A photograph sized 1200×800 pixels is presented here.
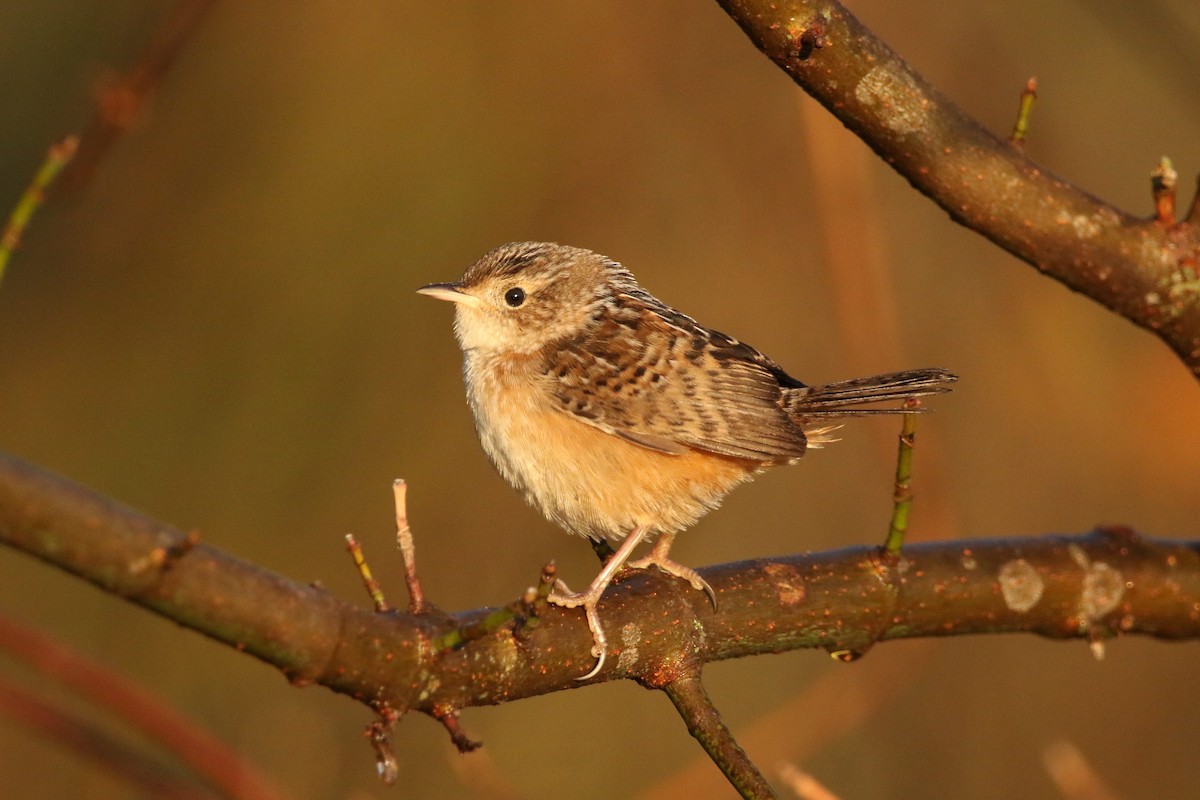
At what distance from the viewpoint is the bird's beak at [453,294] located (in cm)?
419

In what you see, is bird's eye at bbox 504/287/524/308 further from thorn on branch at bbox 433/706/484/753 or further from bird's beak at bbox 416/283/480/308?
thorn on branch at bbox 433/706/484/753

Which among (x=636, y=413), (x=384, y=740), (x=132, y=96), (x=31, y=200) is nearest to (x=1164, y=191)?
(x=636, y=413)

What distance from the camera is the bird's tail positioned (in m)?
3.74

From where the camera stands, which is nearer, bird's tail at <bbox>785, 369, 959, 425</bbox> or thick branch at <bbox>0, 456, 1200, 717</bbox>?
thick branch at <bbox>0, 456, 1200, 717</bbox>

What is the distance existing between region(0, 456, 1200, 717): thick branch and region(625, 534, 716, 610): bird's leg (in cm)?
3

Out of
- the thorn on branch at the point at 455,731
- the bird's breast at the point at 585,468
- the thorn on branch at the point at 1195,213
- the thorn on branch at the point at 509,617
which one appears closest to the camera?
the thorn on branch at the point at 509,617

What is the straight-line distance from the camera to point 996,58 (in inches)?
249

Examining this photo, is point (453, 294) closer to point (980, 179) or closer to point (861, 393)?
point (861, 393)

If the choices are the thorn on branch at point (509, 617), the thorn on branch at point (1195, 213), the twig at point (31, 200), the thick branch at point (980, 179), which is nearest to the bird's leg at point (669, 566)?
the thorn on branch at point (509, 617)

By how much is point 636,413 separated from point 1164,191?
5.09ft

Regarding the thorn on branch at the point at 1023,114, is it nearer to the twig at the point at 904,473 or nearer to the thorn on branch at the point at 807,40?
the thorn on branch at the point at 807,40

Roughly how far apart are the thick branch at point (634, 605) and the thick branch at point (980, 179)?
74 cm

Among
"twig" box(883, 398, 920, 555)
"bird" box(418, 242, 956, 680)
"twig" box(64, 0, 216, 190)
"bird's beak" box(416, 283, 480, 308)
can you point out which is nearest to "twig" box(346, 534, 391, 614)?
"bird" box(418, 242, 956, 680)

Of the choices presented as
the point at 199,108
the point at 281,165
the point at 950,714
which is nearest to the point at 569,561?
the point at 950,714
